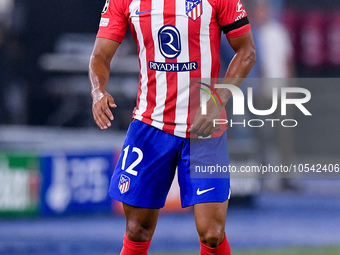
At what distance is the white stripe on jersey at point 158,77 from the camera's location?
3838 mm

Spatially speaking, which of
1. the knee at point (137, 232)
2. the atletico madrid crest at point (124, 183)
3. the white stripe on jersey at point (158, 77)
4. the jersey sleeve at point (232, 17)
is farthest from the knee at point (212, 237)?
the jersey sleeve at point (232, 17)

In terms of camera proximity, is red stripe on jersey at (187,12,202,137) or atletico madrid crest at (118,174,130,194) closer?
red stripe on jersey at (187,12,202,137)

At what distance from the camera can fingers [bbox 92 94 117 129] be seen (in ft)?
12.1

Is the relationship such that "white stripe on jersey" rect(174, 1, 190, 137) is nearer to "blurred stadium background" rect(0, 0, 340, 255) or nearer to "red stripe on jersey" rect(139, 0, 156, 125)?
"red stripe on jersey" rect(139, 0, 156, 125)

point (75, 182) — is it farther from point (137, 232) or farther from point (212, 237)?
point (212, 237)

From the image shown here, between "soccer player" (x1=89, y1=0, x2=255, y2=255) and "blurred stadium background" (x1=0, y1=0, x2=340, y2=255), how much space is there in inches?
73.2

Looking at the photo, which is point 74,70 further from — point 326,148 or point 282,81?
point 326,148

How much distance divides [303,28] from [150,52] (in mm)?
6498

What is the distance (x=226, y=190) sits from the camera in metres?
3.86

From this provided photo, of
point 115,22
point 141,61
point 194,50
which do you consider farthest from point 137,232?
point 115,22

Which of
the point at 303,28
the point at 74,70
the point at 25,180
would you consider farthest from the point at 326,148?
the point at 25,180

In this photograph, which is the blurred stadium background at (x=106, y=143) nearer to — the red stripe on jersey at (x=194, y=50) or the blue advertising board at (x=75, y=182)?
the blue advertising board at (x=75, y=182)

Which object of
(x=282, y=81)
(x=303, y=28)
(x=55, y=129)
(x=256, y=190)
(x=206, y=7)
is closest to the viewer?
(x=206, y=7)

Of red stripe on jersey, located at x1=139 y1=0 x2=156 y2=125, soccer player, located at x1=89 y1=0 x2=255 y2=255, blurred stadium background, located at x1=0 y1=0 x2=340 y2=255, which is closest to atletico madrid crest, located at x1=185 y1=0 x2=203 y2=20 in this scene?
soccer player, located at x1=89 y1=0 x2=255 y2=255
